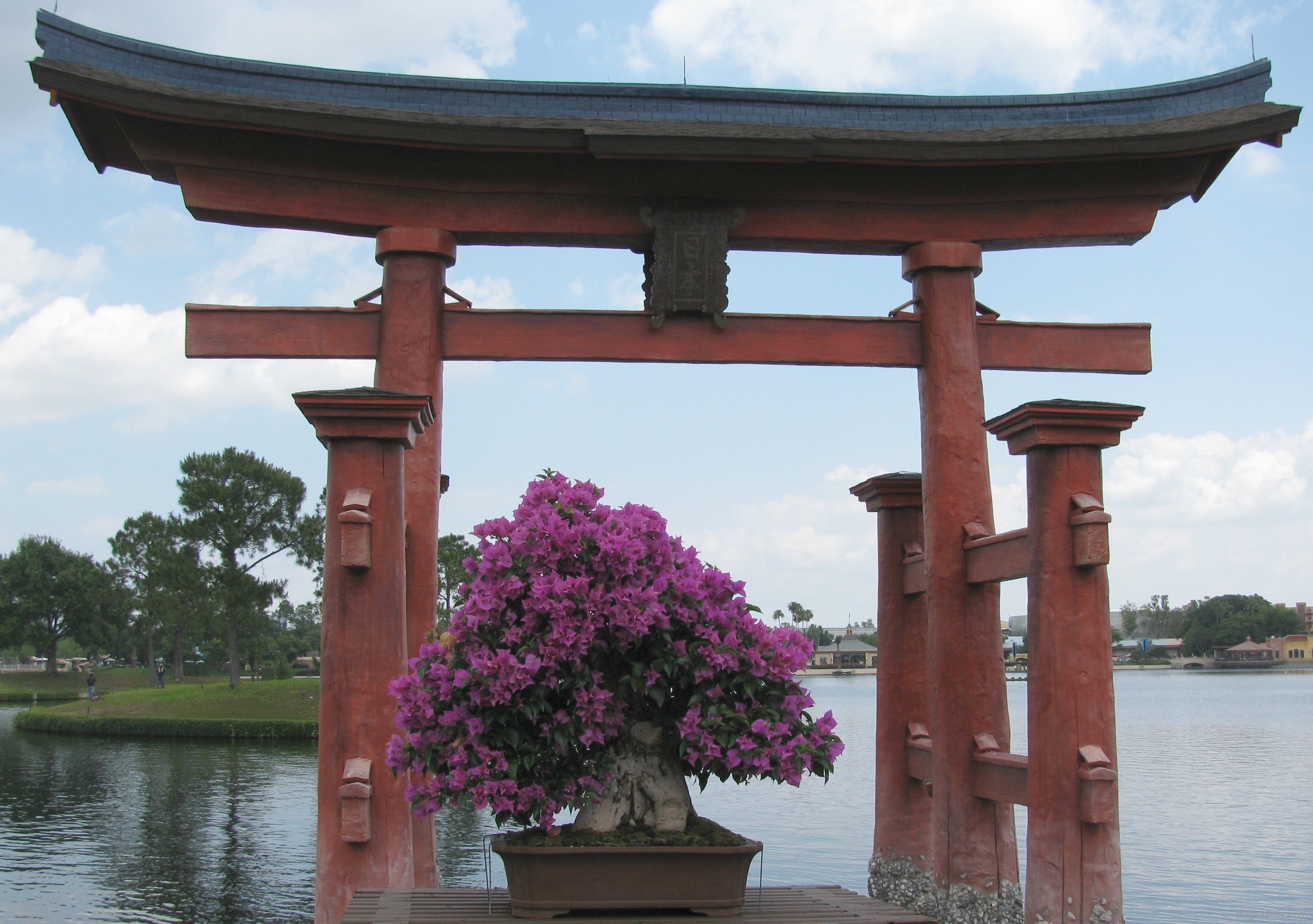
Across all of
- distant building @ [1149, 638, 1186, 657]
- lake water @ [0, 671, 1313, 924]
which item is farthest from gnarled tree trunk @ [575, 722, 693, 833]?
distant building @ [1149, 638, 1186, 657]

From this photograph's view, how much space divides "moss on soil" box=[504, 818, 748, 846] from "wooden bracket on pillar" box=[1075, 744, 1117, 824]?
268 cm

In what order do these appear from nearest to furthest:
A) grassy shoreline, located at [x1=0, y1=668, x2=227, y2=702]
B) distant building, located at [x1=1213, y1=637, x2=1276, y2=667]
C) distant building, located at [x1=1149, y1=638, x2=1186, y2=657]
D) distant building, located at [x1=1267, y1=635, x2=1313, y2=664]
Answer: grassy shoreline, located at [x1=0, y1=668, x2=227, y2=702] < distant building, located at [x1=1213, y1=637, x2=1276, y2=667] < distant building, located at [x1=1267, y1=635, x2=1313, y2=664] < distant building, located at [x1=1149, y1=638, x2=1186, y2=657]

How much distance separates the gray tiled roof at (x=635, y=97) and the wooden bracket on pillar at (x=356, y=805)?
404 centimetres

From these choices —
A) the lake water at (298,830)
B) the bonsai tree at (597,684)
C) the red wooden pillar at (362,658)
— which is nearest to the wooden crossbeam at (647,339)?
the red wooden pillar at (362,658)

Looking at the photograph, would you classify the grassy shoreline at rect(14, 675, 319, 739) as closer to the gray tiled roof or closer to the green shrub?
the green shrub

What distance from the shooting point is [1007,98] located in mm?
8250

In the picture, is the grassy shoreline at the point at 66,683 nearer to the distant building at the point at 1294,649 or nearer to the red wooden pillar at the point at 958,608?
the red wooden pillar at the point at 958,608

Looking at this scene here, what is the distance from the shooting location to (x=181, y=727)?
34906 mm

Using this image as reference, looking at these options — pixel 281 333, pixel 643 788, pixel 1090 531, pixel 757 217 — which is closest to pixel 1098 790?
pixel 1090 531

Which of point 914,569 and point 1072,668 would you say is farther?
point 914,569

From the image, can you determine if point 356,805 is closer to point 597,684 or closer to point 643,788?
point 643,788

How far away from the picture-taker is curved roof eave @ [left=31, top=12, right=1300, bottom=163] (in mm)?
7152

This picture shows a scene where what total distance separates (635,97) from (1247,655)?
4876 inches

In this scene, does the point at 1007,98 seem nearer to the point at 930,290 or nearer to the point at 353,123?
the point at 930,290
